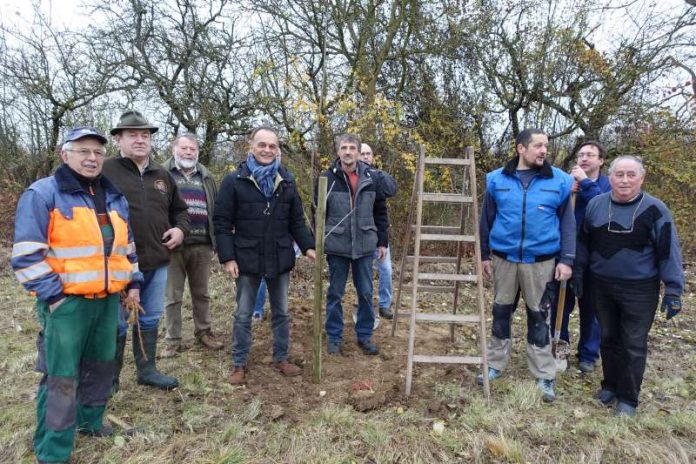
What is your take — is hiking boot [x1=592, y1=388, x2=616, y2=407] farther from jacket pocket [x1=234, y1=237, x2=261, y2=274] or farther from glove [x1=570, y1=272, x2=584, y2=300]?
jacket pocket [x1=234, y1=237, x2=261, y2=274]

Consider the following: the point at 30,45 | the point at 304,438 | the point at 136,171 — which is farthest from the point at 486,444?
the point at 30,45

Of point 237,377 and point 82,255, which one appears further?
point 237,377

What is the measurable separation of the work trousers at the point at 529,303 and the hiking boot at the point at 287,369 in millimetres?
1760

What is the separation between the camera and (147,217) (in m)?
3.28

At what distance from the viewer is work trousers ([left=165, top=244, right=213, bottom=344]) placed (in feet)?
13.6

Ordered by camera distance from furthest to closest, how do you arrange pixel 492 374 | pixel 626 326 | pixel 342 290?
pixel 342 290 → pixel 492 374 → pixel 626 326

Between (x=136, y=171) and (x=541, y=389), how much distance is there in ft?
11.8

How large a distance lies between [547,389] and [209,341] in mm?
3150

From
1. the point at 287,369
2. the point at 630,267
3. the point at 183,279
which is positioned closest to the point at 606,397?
the point at 630,267

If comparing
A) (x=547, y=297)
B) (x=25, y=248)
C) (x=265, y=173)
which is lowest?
(x=547, y=297)

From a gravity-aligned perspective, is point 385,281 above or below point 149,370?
above

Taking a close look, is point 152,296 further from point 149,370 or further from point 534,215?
point 534,215

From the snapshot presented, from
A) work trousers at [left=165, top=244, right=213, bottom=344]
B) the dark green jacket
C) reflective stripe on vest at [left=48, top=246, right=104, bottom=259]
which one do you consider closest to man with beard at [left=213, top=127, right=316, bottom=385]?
the dark green jacket

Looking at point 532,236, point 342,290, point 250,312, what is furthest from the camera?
point 342,290
